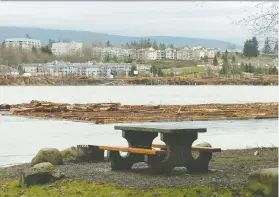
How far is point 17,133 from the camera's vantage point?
2833 cm

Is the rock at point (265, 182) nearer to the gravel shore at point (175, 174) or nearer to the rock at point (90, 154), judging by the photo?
the gravel shore at point (175, 174)

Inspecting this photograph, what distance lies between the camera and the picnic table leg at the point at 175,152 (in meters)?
11.3

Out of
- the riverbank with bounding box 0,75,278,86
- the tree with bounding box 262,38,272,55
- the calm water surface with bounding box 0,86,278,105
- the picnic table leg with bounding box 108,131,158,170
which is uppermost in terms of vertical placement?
the tree with bounding box 262,38,272,55

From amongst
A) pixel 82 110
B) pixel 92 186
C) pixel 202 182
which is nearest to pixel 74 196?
pixel 92 186

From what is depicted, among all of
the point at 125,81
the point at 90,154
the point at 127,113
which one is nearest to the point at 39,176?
the point at 90,154

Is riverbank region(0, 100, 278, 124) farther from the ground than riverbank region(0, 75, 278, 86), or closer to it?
farther from the ground

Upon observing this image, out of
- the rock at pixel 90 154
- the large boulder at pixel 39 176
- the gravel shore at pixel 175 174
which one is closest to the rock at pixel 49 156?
the gravel shore at pixel 175 174

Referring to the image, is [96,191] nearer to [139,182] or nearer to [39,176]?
[139,182]

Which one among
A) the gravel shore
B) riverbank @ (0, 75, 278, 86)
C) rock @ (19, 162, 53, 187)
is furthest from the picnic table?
riverbank @ (0, 75, 278, 86)

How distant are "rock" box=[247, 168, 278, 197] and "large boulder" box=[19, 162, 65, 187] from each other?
11.8 ft

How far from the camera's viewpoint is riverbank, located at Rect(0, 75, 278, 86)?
591ft

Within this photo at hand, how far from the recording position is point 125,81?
188875mm

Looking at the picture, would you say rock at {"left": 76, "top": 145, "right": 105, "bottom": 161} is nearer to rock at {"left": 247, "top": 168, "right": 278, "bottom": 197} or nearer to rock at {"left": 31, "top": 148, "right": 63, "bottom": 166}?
rock at {"left": 31, "top": 148, "right": 63, "bottom": 166}

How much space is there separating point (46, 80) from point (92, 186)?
178994 mm
